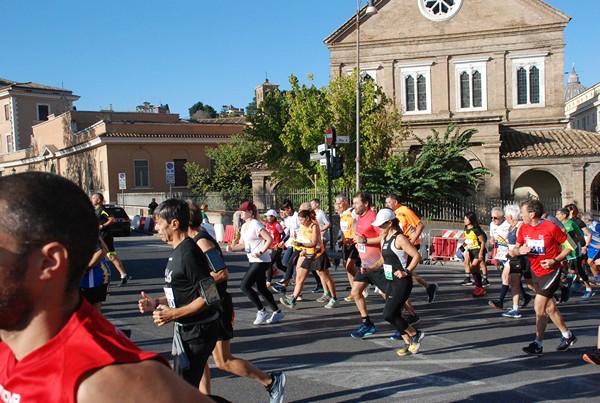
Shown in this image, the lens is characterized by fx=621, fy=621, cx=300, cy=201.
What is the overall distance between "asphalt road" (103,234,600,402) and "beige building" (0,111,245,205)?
31.3m

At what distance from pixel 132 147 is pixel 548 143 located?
26.6 metres

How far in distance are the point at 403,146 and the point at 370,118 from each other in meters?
5.00

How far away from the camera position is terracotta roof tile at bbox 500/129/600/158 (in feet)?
102

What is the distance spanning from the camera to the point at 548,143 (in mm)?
32406

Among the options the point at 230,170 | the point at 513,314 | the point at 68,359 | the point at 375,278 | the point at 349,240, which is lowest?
the point at 513,314

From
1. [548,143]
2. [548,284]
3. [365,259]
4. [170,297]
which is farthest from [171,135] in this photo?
[170,297]

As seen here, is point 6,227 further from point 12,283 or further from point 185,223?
point 185,223

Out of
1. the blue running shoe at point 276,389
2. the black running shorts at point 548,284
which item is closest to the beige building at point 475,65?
the black running shorts at point 548,284

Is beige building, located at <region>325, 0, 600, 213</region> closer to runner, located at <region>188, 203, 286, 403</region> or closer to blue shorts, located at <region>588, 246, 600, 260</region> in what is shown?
blue shorts, located at <region>588, 246, 600, 260</region>

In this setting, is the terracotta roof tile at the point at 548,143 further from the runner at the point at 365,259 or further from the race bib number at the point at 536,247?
the race bib number at the point at 536,247

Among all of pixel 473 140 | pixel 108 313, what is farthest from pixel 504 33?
pixel 108 313

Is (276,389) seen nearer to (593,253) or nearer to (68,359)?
(68,359)

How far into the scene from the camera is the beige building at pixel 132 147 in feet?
138

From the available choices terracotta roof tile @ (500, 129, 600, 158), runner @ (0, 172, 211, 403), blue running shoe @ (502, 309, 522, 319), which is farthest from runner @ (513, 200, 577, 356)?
terracotta roof tile @ (500, 129, 600, 158)
